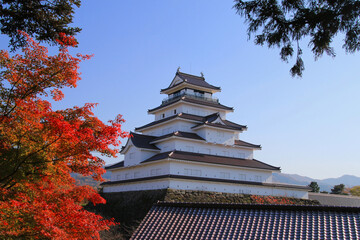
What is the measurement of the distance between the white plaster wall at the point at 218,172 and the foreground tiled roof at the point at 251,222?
560 inches

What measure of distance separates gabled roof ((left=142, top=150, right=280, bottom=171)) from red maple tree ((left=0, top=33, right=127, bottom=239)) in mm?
19073

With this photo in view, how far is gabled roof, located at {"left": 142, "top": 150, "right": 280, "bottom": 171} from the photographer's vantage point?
31312mm

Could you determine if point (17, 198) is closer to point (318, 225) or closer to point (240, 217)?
point (240, 217)

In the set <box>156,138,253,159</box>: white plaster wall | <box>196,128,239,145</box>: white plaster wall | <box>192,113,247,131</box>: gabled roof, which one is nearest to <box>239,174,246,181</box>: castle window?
<box>156,138,253,159</box>: white plaster wall

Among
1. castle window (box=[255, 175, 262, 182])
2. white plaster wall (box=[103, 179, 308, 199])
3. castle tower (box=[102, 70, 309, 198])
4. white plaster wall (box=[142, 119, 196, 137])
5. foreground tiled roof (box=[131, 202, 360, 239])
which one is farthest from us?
white plaster wall (box=[142, 119, 196, 137])

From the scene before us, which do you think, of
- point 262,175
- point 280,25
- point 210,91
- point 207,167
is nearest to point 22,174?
point 280,25

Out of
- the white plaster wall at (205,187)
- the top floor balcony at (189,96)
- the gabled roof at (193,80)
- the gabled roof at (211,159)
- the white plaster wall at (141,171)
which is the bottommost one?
the white plaster wall at (205,187)

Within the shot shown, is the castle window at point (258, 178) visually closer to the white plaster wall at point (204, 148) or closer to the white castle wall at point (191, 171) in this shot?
the white castle wall at point (191, 171)

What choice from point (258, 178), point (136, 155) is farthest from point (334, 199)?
point (136, 155)

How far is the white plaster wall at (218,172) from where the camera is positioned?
31.0 metres

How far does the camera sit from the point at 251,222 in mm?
13969

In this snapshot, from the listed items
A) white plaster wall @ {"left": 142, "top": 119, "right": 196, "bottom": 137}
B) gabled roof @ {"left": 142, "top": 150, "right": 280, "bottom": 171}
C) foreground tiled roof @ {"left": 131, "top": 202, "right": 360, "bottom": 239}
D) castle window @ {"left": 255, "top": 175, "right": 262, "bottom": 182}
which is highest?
white plaster wall @ {"left": 142, "top": 119, "right": 196, "bottom": 137}

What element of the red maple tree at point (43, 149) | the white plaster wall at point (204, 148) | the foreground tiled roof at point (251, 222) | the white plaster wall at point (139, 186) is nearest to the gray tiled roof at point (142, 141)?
the white plaster wall at point (204, 148)

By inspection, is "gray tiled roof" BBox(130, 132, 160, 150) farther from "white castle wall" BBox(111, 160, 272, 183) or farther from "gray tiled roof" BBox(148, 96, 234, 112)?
"gray tiled roof" BBox(148, 96, 234, 112)
